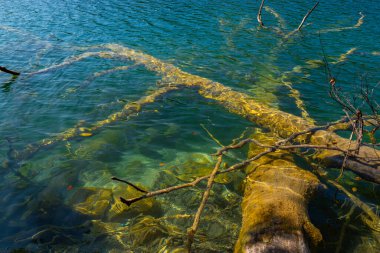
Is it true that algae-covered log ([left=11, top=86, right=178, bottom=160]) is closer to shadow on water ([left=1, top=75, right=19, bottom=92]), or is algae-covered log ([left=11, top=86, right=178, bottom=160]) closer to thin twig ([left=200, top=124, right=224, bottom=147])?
thin twig ([left=200, top=124, right=224, bottom=147])

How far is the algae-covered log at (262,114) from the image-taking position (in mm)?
7344

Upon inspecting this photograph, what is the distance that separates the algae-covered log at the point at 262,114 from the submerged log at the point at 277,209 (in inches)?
61.4

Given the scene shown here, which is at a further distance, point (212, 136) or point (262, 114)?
point (262, 114)

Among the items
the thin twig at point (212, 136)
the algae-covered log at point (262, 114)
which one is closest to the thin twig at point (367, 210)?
the algae-covered log at point (262, 114)

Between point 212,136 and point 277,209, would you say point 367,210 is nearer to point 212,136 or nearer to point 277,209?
point 277,209

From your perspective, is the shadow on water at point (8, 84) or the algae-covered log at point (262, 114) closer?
the algae-covered log at point (262, 114)

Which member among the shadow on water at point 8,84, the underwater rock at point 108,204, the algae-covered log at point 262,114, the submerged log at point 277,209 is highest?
the submerged log at point 277,209

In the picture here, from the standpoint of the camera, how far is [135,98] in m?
12.2

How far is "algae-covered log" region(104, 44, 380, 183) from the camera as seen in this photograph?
7344 mm

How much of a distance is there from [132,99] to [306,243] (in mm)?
8849

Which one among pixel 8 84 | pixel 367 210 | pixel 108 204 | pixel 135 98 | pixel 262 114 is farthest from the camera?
pixel 8 84

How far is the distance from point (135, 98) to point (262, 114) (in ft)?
16.7

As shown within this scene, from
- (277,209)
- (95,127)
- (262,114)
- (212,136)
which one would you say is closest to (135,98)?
(95,127)

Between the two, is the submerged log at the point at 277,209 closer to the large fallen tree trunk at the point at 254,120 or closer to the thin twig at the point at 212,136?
the large fallen tree trunk at the point at 254,120
